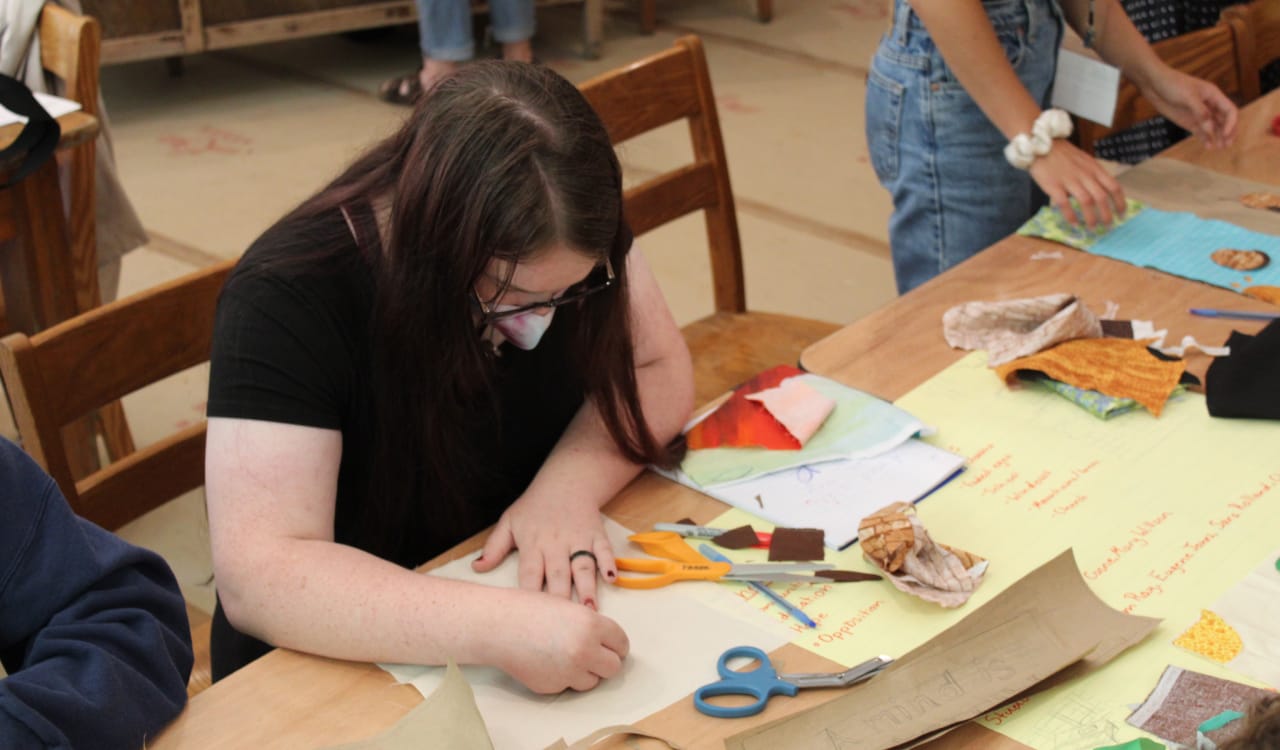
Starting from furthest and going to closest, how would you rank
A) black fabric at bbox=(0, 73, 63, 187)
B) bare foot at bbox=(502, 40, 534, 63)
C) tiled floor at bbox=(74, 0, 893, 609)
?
bare foot at bbox=(502, 40, 534, 63) < tiled floor at bbox=(74, 0, 893, 609) < black fabric at bbox=(0, 73, 63, 187)

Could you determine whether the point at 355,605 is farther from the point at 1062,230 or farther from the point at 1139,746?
the point at 1062,230

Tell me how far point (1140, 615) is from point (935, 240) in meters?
0.97

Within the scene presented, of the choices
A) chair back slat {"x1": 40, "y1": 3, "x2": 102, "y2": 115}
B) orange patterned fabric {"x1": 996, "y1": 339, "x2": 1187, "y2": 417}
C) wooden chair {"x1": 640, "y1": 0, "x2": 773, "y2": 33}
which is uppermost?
chair back slat {"x1": 40, "y1": 3, "x2": 102, "y2": 115}

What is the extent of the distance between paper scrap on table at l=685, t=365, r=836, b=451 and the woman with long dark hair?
0.07 metres

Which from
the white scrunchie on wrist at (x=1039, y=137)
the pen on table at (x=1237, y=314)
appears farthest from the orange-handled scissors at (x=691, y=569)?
the white scrunchie on wrist at (x=1039, y=137)

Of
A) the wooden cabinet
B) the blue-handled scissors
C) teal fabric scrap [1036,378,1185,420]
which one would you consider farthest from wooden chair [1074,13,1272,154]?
the wooden cabinet

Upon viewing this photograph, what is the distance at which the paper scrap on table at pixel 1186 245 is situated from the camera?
1.68 meters

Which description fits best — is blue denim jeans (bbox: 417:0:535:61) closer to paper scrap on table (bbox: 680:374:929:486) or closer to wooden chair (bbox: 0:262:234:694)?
wooden chair (bbox: 0:262:234:694)

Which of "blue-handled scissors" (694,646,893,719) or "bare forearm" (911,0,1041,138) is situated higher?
"bare forearm" (911,0,1041,138)

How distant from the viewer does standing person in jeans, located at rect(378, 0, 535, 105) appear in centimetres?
398

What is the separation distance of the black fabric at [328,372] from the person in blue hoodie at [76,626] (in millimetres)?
176

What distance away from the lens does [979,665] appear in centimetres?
→ 104

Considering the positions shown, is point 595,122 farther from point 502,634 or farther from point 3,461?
point 3,461

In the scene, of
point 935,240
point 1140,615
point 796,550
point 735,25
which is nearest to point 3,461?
point 796,550
